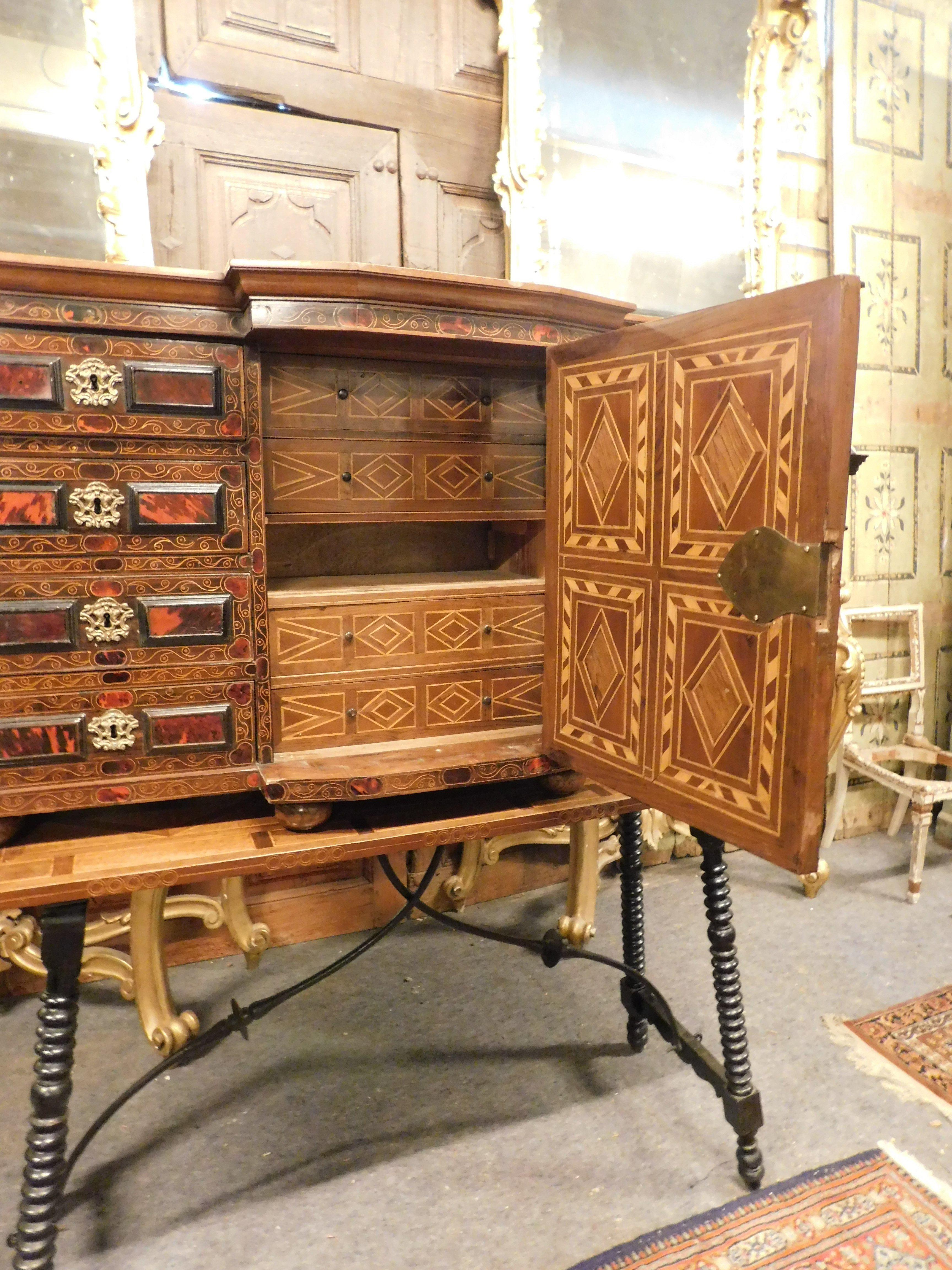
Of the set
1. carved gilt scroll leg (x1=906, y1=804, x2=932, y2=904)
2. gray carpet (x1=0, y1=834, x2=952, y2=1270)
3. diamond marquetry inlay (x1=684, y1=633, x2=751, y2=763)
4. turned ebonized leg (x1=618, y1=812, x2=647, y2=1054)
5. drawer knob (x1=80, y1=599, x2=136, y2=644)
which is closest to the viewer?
diamond marquetry inlay (x1=684, y1=633, x2=751, y2=763)

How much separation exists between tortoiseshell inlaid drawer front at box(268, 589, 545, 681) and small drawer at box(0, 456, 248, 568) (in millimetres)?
195

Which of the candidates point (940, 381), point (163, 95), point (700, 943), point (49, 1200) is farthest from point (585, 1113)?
point (940, 381)

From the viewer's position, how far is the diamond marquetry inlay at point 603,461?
1552 mm

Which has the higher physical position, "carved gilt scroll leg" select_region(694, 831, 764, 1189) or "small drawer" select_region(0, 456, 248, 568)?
"small drawer" select_region(0, 456, 248, 568)

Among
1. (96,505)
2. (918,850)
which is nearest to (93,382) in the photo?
(96,505)

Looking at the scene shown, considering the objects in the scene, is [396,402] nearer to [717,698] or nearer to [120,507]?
[120,507]

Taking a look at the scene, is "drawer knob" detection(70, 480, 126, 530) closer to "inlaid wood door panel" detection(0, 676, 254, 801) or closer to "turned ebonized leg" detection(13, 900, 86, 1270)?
"inlaid wood door panel" detection(0, 676, 254, 801)

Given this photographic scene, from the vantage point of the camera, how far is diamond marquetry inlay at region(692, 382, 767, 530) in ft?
4.21

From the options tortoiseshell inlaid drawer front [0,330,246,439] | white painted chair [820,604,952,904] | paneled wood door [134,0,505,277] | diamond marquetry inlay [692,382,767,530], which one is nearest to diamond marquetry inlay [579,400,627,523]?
diamond marquetry inlay [692,382,767,530]

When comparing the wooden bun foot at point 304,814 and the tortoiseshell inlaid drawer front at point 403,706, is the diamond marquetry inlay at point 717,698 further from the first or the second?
the wooden bun foot at point 304,814

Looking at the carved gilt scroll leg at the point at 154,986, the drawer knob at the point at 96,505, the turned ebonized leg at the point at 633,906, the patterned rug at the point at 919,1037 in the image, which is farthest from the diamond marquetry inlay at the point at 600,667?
the patterned rug at the point at 919,1037

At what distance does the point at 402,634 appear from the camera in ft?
5.84

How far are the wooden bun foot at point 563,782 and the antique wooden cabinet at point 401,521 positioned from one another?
0.01 metres

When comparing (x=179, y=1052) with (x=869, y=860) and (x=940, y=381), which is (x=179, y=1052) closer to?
(x=869, y=860)
